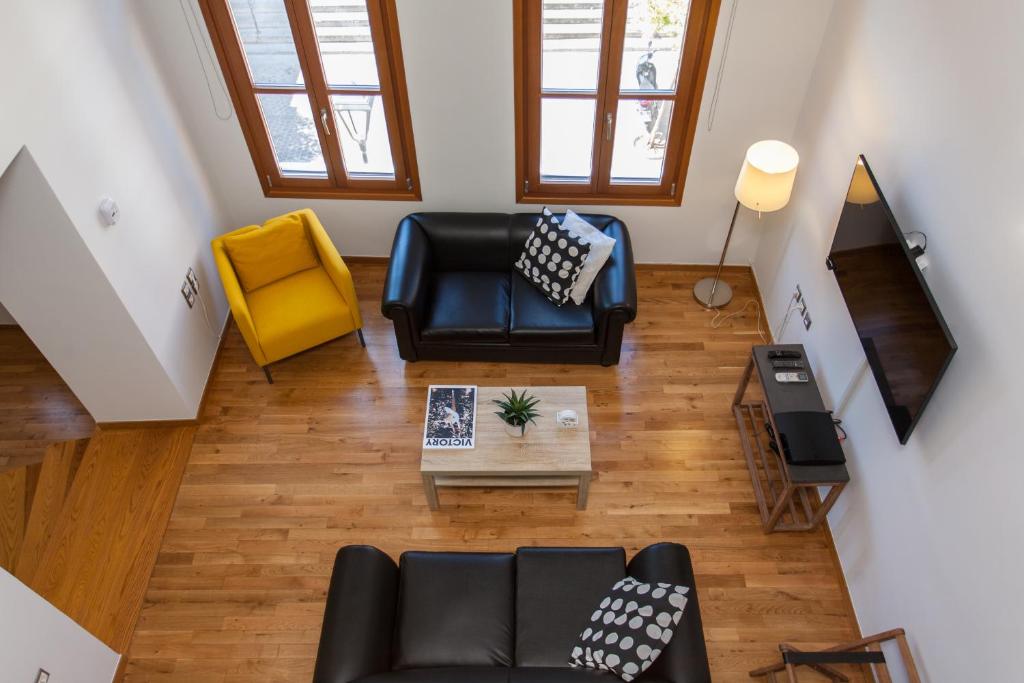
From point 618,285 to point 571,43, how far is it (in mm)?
1587

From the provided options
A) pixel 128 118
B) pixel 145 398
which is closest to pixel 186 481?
pixel 145 398

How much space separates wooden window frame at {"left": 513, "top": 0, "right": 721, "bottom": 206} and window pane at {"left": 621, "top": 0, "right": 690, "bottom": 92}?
2.2 inches

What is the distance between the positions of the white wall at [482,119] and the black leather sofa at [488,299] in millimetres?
380

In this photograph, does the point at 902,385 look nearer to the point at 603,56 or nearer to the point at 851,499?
the point at 851,499

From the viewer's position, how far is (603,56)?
4.54 meters

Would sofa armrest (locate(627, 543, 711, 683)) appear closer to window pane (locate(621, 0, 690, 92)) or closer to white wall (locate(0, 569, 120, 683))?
white wall (locate(0, 569, 120, 683))

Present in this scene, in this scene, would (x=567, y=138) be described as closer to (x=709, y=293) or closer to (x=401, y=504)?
(x=709, y=293)

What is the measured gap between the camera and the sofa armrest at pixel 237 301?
4.54 m

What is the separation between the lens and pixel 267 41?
4.60 metres

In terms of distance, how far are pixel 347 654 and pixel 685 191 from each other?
3.80 m

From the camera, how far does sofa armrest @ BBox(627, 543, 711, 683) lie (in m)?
3.01

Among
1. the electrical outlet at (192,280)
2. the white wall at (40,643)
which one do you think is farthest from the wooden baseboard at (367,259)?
the white wall at (40,643)

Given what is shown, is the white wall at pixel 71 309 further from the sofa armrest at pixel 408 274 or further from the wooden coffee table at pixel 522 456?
the wooden coffee table at pixel 522 456

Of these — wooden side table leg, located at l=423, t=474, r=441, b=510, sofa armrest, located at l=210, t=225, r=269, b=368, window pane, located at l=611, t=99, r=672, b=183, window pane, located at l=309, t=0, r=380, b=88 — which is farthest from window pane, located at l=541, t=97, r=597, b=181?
wooden side table leg, located at l=423, t=474, r=441, b=510
